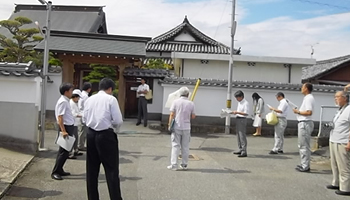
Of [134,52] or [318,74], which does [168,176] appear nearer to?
[134,52]

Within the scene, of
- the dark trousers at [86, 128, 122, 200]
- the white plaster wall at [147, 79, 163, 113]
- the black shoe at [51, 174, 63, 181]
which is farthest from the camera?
the white plaster wall at [147, 79, 163, 113]

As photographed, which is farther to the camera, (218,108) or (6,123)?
(218,108)

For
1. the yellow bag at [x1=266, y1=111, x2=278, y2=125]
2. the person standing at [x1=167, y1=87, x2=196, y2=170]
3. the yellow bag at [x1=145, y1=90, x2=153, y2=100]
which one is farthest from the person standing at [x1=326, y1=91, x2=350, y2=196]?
the yellow bag at [x1=145, y1=90, x2=153, y2=100]

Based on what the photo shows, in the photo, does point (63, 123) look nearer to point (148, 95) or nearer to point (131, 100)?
point (148, 95)

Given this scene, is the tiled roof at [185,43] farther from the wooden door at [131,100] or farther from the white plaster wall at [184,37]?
the wooden door at [131,100]

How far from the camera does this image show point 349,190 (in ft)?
20.3

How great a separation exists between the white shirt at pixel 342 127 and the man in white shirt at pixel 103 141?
12.6ft

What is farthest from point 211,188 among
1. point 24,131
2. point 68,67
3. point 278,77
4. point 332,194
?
point 278,77

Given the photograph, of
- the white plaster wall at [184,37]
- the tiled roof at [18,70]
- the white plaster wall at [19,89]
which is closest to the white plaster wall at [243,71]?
the white plaster wall at [184,37]

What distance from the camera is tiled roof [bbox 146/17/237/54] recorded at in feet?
83.0

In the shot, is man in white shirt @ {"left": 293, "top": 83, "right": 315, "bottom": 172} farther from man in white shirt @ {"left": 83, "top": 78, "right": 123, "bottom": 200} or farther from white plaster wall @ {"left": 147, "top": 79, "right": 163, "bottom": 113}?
white plaster wall @ {"left": 147, "top": 79, "right": 163, "bottom": 113}

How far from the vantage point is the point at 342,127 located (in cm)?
632

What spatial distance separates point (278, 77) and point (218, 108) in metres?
4.87

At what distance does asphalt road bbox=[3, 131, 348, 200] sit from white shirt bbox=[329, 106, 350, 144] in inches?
37.7
